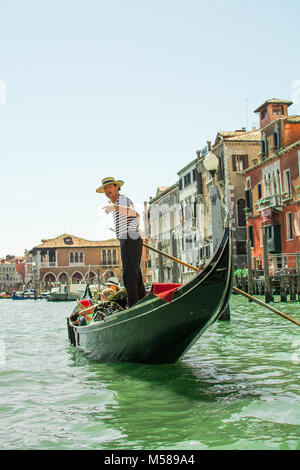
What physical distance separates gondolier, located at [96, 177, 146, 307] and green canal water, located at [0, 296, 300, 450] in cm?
86

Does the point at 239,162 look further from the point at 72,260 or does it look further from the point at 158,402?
the point at 72,260

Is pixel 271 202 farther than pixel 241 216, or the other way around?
pixel 241 216

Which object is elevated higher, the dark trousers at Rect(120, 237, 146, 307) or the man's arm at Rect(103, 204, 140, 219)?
the man's arm at Rect(103, 204, 140, 219)

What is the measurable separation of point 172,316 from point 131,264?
84 cm

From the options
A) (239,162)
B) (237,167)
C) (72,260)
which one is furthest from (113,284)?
(72,260)

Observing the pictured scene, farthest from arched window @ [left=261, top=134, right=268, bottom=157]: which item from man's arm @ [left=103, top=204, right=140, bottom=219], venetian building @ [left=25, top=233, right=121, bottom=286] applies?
venetian building @ [left=25, top=233, right=121, bottom=286]

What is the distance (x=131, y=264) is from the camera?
5.07m

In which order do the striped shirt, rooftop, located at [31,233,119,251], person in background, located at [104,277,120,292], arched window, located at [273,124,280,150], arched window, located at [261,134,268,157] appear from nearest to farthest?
1. the striped shirt
2. person in background, located at [104,277,120,292]
3. arched window, located at [273,124,280,150]
4. arched window, located at [261,134,268,157]
5. rooftop, located at [31,233,119,251]

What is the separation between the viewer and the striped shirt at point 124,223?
16.4 feet

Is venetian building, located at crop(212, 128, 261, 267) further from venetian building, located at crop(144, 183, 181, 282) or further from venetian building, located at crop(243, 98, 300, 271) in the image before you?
venetian building, located at crop(144, 183, 181, 282)

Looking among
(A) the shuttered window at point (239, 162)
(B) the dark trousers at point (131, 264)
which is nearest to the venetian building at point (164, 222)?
(A) the shuttered window at point (239, 162)

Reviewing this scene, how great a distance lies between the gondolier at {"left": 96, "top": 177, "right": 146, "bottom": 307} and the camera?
5.03 metres
